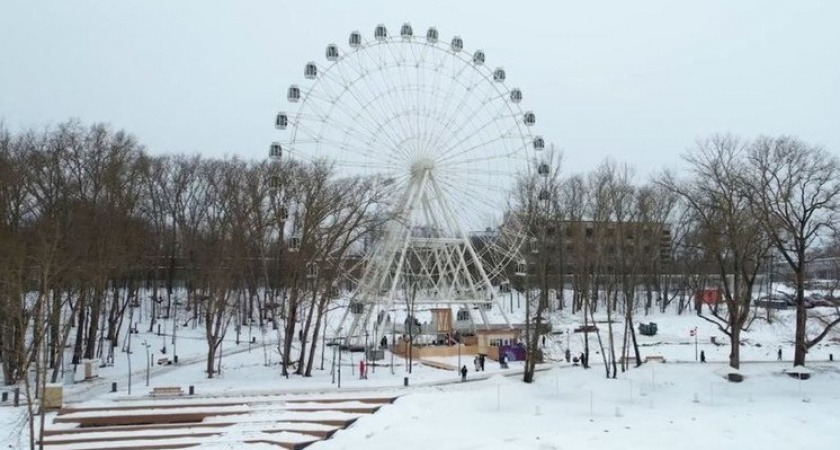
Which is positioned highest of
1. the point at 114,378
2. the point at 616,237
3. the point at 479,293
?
the point at 616,237

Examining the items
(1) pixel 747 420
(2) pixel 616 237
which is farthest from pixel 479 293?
(1) pixel 747 420

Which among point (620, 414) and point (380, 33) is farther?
point (380, 33)

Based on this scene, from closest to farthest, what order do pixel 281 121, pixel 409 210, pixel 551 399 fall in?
pixel 551 399
pixel 281 121
pixel 409 210

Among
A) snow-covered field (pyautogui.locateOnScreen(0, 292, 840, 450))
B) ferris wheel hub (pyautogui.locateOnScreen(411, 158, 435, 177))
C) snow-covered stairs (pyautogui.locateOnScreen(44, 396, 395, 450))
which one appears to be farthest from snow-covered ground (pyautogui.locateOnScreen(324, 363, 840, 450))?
ferris wheel hub (pyautogui.locateOnScreen(411, 158, 435, 177))

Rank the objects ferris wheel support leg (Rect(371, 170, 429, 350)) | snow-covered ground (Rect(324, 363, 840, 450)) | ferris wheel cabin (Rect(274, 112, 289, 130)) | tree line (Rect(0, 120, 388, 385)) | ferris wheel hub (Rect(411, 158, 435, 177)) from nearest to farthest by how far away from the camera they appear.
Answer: snow-covered ground (Rect(324, 363, 840, 450)) < tree line (Rect(0, 120, 388, 385)) < ferris wheel cabin (Rect(274, 112, 289, 130)) < ferris wheel support leg (Rect(371, 170, 429, 350)) < ferris wheel hub (Rect(411, 158, 435, 177))

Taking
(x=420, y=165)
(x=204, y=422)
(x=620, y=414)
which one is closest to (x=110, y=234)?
(x=204, y=422)

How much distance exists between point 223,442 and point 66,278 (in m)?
13.0

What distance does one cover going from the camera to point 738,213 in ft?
131

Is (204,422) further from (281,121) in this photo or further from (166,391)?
(281,121)

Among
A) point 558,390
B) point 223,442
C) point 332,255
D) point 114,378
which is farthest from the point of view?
point 332,255

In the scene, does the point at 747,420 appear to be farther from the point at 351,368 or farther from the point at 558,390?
the point at 351,368

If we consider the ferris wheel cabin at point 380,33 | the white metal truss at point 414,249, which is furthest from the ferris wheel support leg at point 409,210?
the ferris wheel cabin at point 380,33

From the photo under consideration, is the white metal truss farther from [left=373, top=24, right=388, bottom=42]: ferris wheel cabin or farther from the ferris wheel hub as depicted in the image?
[left=373, top=24, right=388, bottom=42]: ferris wheel cabin

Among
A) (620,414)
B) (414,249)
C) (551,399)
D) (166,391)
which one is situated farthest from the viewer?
(414,249)
